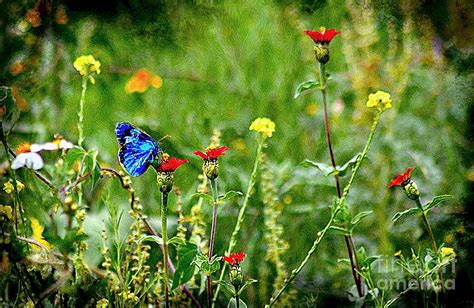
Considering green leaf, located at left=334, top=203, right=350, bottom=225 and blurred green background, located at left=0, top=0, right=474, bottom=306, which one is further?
blurred green background, located at left=0, top=0, right=474, bottom=306

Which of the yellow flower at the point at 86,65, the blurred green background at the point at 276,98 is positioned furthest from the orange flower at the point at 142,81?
the yellow flower at the point at 86,65

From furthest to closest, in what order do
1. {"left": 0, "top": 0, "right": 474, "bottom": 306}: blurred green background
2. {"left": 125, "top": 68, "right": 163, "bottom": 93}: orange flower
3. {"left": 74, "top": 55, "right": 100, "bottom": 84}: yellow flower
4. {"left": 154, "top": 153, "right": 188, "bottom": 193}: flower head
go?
1. {"left": 125, "top": 68, "right": 163, "bottom": 93}: orange flower
2. {"left": 0, "top": 0, "right": 474, "bottom": 306}: blurred green background
3. {"left": 74, "top": 55, "right": 100, "bottom": 84}: yellow flower
4. {"left": 154, "top": 153, "right": 188, "bottom": 193}: flower head

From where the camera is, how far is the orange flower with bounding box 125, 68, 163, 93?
1239 millimetres

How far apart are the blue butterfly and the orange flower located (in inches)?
26.1

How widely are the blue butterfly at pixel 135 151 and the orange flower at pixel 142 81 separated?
2.17 ft

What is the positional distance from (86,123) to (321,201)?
0.47 meters

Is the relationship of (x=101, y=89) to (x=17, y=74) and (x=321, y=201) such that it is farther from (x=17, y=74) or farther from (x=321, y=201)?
(x=321, y=201)

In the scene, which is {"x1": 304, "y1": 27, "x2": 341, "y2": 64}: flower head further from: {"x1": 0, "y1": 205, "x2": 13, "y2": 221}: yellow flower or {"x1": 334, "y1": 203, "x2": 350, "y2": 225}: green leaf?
{"x1": 0, "y1": 205, "x2": 13, "y2": 221}: yellow flower

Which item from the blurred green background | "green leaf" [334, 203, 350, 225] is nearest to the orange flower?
the blurred green background

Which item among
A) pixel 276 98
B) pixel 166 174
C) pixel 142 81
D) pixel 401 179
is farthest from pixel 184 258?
pixel 142 81

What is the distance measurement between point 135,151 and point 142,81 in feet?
2.28

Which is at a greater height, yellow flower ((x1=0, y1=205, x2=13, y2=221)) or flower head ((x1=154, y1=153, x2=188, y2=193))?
flower head ((x1=154, y1=153, x2=188, y2=193))

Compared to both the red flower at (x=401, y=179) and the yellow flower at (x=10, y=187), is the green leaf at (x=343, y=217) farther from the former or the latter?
the yellow flower at (x=10, y=187)

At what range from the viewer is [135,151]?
0.57m
